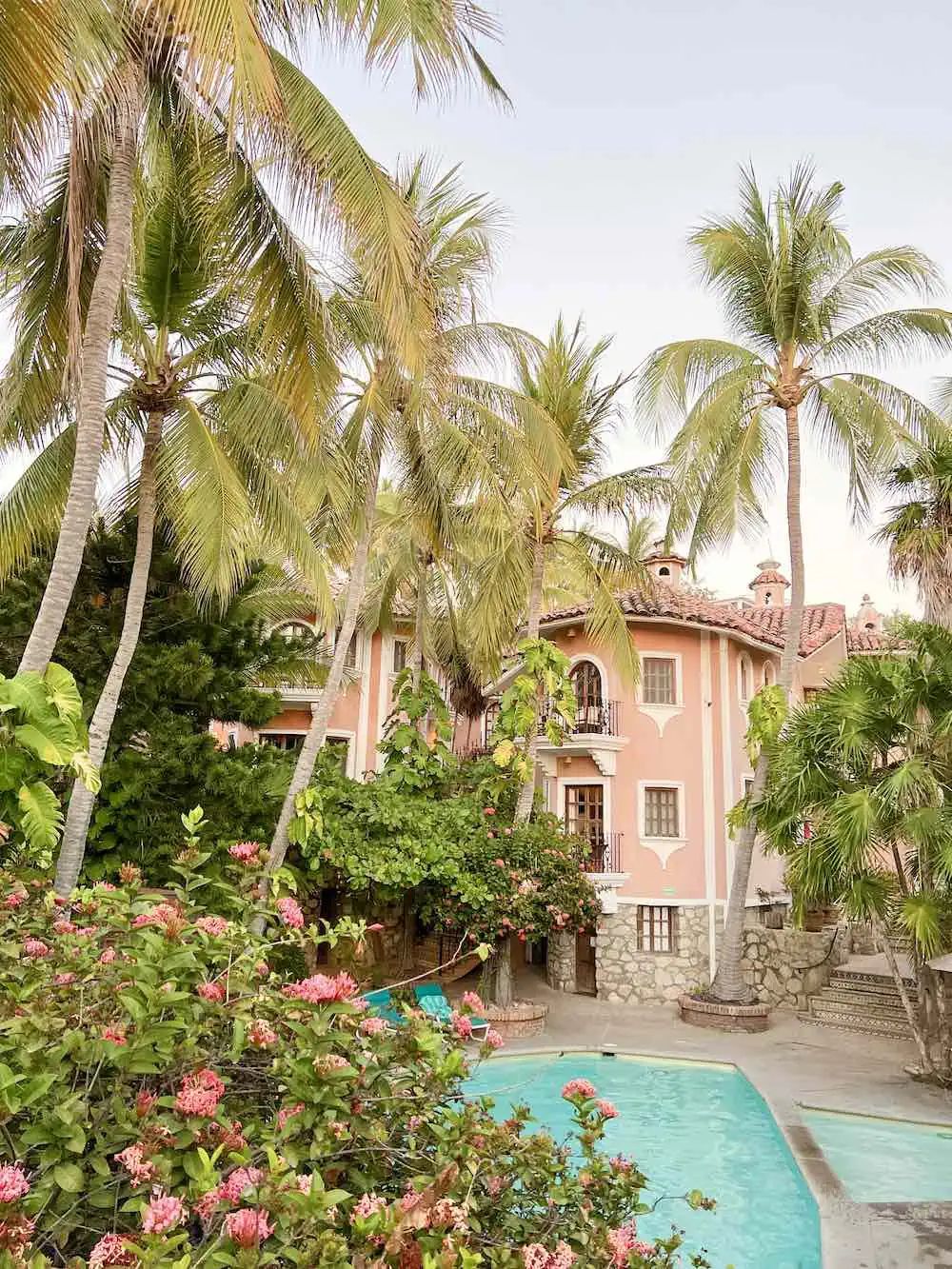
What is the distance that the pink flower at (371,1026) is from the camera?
346 cm

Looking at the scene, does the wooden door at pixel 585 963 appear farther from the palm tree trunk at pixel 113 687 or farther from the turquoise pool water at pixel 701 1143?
the palm tree trunk at pixel 113 687

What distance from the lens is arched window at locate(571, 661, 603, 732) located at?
22.2m

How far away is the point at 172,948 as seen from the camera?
3.19 meters

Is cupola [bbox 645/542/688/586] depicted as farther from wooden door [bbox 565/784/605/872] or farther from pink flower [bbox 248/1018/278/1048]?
pink flower [bbox 248/1018/278/1048]

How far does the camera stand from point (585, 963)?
74.1 feet

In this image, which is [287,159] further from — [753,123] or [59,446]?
[753,123]

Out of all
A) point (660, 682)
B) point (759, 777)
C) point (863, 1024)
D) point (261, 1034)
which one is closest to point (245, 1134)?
point (261, 1034)

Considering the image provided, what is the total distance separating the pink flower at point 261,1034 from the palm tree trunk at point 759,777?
16.1 metres

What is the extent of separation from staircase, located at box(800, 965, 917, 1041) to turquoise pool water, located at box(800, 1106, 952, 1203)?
19.9 ft

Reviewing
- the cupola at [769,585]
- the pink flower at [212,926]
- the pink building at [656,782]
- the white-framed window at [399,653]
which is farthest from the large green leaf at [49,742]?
the cupola at [769,585]

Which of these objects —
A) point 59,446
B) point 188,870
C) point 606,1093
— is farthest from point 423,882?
point 188,870

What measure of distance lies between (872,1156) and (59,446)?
45.6 feet

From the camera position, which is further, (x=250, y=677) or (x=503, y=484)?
(x=503, y=484)

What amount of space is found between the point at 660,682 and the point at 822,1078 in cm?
1017
